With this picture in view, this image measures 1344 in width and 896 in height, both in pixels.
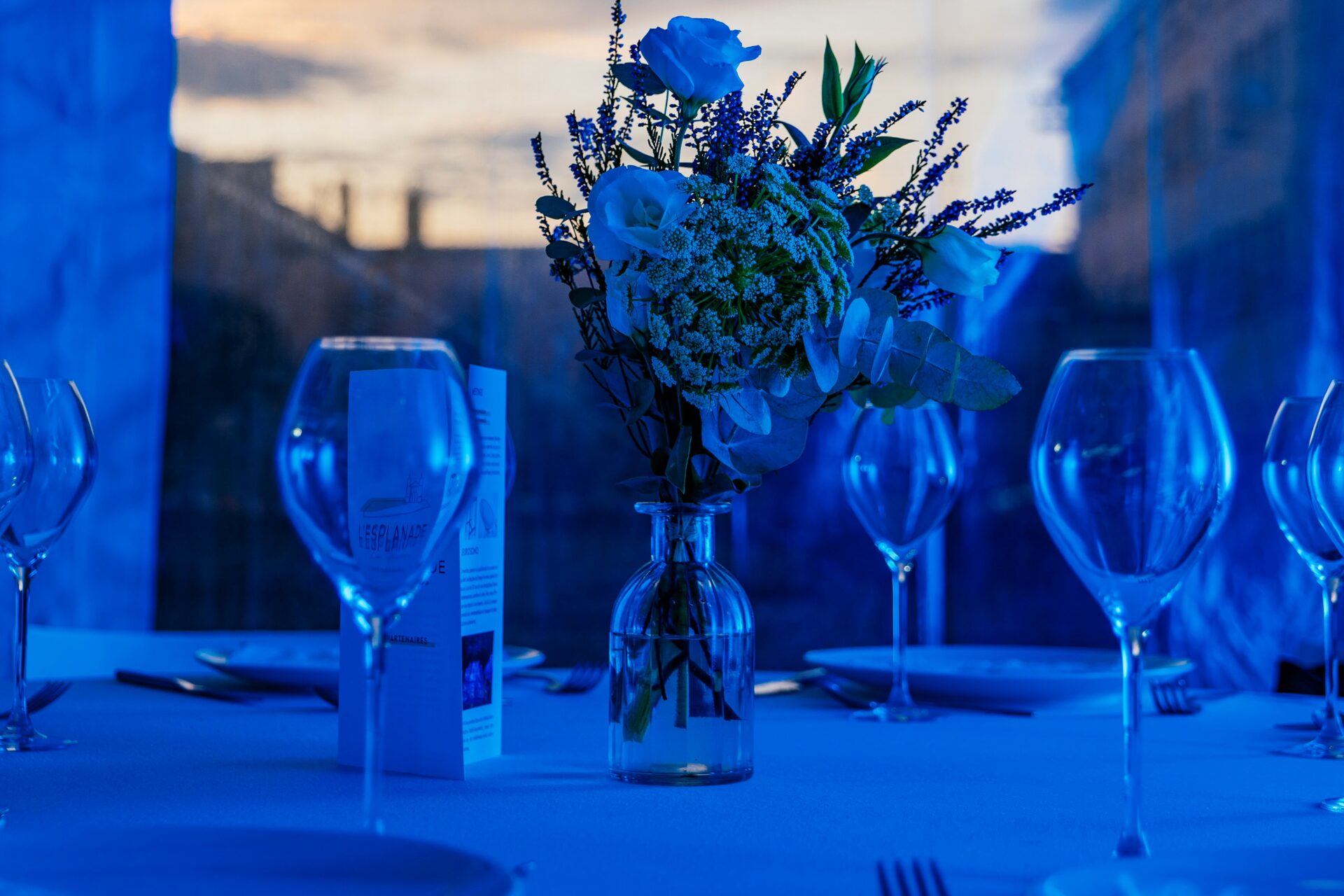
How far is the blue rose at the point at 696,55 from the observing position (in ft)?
2.80

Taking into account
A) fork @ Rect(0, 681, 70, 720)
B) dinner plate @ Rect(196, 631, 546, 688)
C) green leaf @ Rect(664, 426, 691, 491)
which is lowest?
fork @ Rect(0, 681, 70, 720)

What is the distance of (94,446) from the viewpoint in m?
1.10

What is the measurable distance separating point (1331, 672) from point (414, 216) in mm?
3013

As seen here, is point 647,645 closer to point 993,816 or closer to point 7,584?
point 993,816

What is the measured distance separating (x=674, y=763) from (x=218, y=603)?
2.98 meters

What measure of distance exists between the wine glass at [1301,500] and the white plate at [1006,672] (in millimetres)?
183

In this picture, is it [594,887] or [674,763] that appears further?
[674,763]

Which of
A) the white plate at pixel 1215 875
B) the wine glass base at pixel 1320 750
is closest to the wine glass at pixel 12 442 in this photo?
the white plate at pixel 1215 875

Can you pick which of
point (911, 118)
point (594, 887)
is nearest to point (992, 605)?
point (911, 118)

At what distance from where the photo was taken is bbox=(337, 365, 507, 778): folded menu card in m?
0.89

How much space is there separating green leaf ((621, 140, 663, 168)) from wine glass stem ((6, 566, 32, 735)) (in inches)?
22.1

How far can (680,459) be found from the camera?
85cm

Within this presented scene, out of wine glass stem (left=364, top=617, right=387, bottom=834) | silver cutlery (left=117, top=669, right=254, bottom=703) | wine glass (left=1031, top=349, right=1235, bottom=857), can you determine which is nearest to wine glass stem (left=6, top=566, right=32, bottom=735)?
silver cutlery (left=117, top=669, right=254, bottom=703)

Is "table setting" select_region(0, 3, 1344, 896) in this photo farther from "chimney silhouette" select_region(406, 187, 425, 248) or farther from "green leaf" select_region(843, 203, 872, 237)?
"chimney silhouette" select_region(406, 187, 425, 248)
